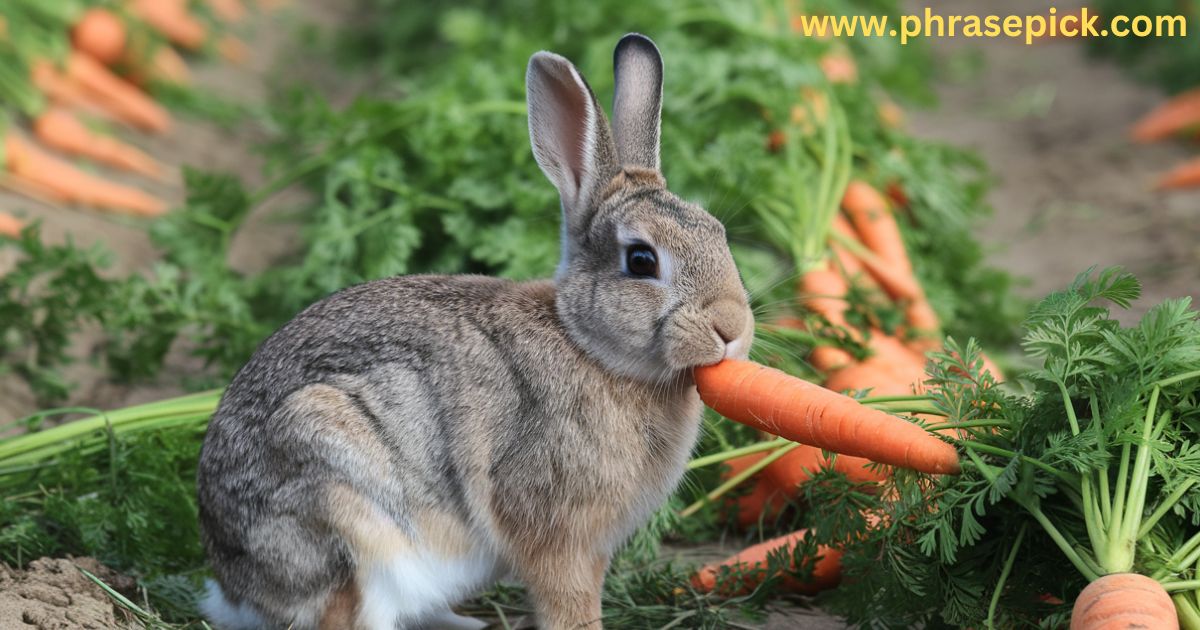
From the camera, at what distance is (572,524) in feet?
11.2

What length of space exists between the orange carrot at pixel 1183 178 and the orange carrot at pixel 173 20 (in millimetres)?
7197

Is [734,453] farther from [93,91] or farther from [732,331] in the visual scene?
[93,91]

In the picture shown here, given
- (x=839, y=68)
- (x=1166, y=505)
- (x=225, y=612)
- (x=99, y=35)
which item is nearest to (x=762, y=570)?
(x=1166, y=505)

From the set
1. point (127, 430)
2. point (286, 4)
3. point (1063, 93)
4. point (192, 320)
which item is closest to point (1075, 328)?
point (127, 430)

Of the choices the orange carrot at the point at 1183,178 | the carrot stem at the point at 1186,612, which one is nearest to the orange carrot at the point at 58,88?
the orange carrot at the point at 1183,178

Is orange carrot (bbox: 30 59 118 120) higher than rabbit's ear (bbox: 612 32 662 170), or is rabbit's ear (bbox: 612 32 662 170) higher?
orange carrot (bbox: 30 59 118 120)

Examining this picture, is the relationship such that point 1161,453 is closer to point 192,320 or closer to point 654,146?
point 654,146

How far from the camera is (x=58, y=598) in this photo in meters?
3.46

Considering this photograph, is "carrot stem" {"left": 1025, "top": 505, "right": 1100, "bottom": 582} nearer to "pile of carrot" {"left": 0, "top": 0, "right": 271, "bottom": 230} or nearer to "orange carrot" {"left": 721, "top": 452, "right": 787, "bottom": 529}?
"orange carrot" {"left": 721, "top": 452, "right": 787, "bottom": 529}

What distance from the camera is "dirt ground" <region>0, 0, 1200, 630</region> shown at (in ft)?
20.7

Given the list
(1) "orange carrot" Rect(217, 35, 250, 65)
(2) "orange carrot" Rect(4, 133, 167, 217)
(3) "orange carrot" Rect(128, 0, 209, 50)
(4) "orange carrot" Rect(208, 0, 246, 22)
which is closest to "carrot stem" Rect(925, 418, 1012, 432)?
(2) "orange carrot" Rect(4, 133, 167, 217)

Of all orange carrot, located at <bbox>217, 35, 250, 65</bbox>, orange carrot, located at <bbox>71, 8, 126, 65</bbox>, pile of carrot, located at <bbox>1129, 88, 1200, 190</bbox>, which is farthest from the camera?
orange carrot, located at <bbox>217, 35, 250, 65</bbox>

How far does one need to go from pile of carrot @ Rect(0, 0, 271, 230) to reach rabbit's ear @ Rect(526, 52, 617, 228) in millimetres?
3788

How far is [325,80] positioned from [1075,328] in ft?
26.9
